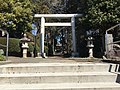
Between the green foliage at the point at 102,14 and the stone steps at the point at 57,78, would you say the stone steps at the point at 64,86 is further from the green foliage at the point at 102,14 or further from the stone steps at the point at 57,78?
the green foliage at the point at 102,14

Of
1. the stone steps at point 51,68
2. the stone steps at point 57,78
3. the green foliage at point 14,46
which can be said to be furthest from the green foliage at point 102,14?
the stone steps at point 57,78

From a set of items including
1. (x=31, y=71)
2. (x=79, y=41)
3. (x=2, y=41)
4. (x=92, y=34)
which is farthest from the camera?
(x=79, y=41)

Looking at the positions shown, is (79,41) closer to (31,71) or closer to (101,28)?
(101,28)

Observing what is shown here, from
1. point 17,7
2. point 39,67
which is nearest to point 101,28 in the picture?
point 17,7

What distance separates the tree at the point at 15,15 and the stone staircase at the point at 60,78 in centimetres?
1665

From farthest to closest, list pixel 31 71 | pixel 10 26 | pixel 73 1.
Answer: pixel 73 1 → pixel 10 26 → pixel 31 71

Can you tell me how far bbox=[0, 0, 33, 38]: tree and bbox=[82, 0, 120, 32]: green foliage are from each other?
212 inches

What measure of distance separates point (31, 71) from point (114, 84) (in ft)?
6.56

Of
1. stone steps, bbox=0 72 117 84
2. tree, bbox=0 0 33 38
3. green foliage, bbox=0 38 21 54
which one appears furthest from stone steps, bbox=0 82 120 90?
tree, bbox=0 0 33 38

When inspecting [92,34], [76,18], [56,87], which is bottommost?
[56,87]

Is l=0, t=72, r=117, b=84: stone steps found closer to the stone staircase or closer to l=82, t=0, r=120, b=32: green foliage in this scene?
the stone staircase

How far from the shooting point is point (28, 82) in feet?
18.2

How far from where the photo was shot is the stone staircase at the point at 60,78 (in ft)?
17.2

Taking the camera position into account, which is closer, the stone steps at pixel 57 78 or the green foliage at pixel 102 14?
the stone steps at pixel 57 78
